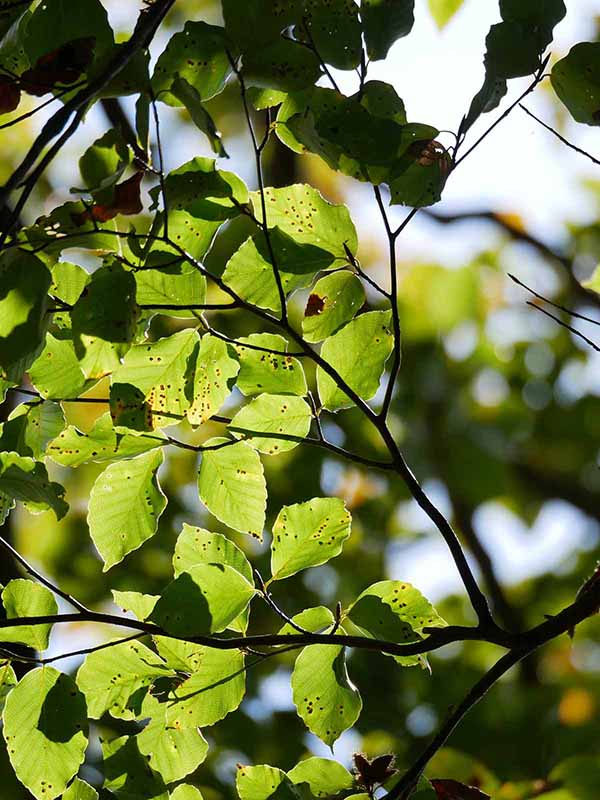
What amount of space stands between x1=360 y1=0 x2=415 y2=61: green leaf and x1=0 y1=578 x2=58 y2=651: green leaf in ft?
1.80

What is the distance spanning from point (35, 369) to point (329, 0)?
41 cm

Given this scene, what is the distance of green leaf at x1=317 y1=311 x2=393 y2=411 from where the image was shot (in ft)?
2.76

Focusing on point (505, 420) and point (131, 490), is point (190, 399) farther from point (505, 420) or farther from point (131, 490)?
point (505, 420)

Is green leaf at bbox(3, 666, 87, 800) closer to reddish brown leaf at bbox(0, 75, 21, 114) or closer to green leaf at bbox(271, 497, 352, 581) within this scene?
green leaf at bbox(271, 497, 352, 581)

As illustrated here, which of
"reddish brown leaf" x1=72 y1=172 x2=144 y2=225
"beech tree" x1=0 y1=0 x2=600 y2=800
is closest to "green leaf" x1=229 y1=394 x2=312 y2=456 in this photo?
"beech tree" x1=0 y1=0 x2=600 y2=800

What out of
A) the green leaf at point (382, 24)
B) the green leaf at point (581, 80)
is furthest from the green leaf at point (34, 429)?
the green leaf at point (581, 80)

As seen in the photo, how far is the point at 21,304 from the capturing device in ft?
2.24

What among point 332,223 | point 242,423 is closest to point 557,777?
point 242,423

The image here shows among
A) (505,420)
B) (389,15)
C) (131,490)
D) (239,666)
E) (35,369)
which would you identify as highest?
(389,15)

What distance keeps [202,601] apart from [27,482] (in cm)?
18

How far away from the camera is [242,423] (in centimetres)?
85

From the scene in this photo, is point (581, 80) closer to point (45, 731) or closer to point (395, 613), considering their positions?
point (395, 613)

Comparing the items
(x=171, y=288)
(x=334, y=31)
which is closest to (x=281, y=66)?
(x=334, y=31)

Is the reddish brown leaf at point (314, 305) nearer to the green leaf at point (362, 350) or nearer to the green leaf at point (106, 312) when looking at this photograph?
the green leaf at point (362, 350)
